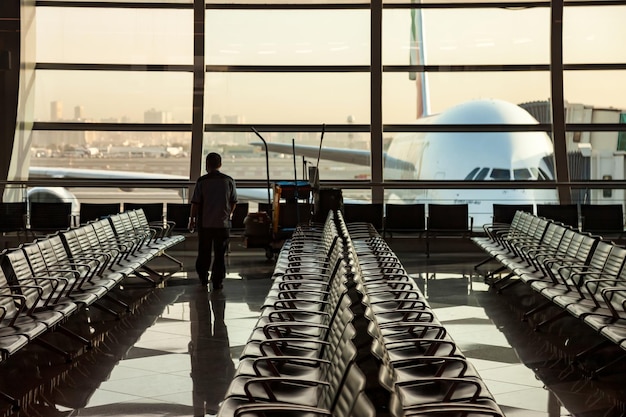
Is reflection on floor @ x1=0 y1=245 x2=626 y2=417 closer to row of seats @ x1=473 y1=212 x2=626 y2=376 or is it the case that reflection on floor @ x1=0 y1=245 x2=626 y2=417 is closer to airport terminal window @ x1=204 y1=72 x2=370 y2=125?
row of seats @ x1=473 y1=212 x2=626 y2=376

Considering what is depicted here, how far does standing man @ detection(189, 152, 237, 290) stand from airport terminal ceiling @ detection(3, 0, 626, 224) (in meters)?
4.56

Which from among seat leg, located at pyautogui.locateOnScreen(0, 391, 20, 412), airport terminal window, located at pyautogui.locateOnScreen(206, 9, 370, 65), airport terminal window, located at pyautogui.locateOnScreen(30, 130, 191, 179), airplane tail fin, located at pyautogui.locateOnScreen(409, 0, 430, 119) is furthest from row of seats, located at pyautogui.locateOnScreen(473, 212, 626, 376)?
airport terminal window, located at pyautogui.locateOnScreen(30, 130, 191, 179)

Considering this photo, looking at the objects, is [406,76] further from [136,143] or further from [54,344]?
[54,344]

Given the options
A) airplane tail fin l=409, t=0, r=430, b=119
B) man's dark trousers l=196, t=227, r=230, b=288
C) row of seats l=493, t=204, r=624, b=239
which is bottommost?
man's dark trousers l=196, t=227, r=230, b=288

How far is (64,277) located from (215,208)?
2.96 metres

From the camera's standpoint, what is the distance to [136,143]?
46.3 ft

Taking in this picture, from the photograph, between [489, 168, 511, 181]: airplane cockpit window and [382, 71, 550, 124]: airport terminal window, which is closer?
[382, 71, 550, 124]: airport terminal window

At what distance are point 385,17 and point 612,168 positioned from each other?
4.44 meters

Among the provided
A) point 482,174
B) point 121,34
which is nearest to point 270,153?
point 121,34

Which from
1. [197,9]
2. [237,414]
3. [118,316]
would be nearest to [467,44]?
[197,9]

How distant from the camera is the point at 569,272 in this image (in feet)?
23.4

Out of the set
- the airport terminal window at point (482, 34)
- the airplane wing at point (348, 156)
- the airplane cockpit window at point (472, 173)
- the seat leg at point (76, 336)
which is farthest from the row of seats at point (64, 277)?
the airplane cockpit window at point (472, 173)

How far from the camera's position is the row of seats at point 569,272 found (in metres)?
5.77

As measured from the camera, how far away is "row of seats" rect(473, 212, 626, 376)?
577 centimetres
